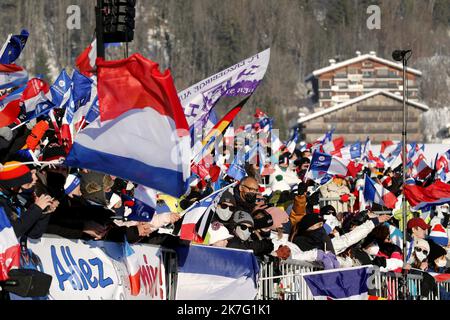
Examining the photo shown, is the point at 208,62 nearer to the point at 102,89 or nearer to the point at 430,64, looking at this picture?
the point at 430,64

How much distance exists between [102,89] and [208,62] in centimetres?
10069

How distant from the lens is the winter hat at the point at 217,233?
1113cm

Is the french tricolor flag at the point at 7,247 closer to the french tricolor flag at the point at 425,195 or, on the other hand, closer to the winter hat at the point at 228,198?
the winter hat at the point at 228,198

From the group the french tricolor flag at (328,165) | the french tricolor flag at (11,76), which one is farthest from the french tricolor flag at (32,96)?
the french tricolor flag at (328,165)

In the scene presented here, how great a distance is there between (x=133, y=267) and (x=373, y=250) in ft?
15.3

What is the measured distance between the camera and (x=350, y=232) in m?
13.6

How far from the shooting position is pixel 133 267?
32.4 feet

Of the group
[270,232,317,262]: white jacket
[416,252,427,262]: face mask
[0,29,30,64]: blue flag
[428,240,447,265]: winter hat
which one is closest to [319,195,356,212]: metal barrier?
[428,240,447,265]: winter hat

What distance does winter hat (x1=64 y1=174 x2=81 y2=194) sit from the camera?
983cm

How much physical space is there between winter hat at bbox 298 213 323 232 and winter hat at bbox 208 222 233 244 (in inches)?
60.6

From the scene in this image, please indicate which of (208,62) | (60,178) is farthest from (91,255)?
(208,62)

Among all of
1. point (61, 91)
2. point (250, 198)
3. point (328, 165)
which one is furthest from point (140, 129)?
point (328, 165)

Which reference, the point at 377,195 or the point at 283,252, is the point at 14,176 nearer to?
the point at 283,252
